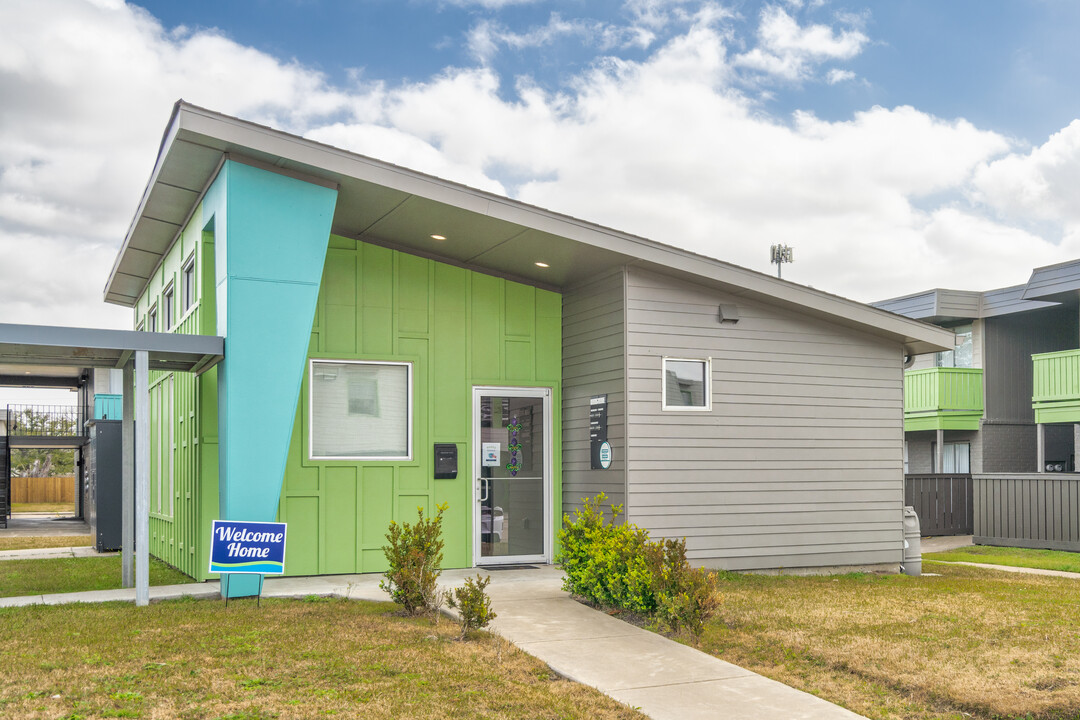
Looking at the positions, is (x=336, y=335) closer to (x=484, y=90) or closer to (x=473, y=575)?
(x=473, y=575)

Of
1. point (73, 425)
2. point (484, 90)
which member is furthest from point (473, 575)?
point (73, 425)

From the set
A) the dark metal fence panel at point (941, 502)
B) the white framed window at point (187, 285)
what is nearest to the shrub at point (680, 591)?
the white framed window at point (187, 285)

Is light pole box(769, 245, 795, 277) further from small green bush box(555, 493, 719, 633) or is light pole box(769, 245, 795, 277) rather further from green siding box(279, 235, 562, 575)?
small green bush box(555, 493, 719, 633)

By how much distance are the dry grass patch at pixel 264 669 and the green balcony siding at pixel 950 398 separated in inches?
684

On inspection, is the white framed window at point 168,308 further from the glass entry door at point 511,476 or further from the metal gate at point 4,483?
the metal gate at point 4,483

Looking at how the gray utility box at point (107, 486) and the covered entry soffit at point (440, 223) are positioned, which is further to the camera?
the gray utility box at point (107, 486)

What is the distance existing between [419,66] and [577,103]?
5.26 metres

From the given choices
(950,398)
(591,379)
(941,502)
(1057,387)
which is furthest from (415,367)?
(950,398)

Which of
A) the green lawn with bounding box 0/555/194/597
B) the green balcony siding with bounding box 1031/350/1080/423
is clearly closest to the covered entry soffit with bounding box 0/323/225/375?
the green lawn with bounding box 0/555/194/597

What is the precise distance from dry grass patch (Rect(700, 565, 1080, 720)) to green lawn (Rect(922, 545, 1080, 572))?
296cm

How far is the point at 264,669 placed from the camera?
5832 mm

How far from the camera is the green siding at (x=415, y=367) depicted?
1008 centimetres

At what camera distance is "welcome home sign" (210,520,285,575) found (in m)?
8.03

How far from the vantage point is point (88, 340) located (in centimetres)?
811
